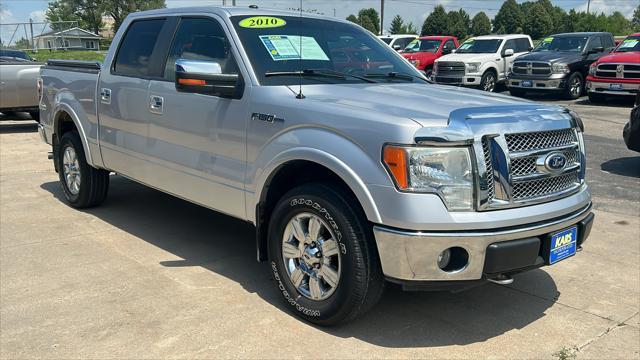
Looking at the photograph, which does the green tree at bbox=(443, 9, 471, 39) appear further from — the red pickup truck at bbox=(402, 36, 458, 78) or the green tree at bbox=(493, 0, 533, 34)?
the red pickup truck at bbox=(402, 36, 458, 78)

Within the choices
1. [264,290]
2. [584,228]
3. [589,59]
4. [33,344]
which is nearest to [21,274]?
[33,344]

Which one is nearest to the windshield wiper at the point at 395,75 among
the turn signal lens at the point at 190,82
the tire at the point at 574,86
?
the turn signal lens at the point at 190,82

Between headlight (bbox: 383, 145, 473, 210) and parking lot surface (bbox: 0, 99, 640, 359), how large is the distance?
0.93 meters

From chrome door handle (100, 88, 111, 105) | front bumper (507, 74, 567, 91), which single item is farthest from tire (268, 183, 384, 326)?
front bumper (507, 74, 567, 91)

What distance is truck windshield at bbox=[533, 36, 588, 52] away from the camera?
1829 centimetres

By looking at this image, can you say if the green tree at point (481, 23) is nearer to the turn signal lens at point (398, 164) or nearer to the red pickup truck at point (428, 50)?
the red pickup truck at point (428, 50)

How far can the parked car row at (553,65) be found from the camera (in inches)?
621

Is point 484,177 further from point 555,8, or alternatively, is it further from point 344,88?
point 555,8

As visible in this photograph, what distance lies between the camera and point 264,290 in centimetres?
423

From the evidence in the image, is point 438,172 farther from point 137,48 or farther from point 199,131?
point 137,48

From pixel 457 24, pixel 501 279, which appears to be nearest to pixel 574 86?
pixel 501 279

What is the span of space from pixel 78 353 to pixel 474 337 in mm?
2264

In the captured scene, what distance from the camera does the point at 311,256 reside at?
364cm

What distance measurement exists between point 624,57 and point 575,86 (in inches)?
90.8
